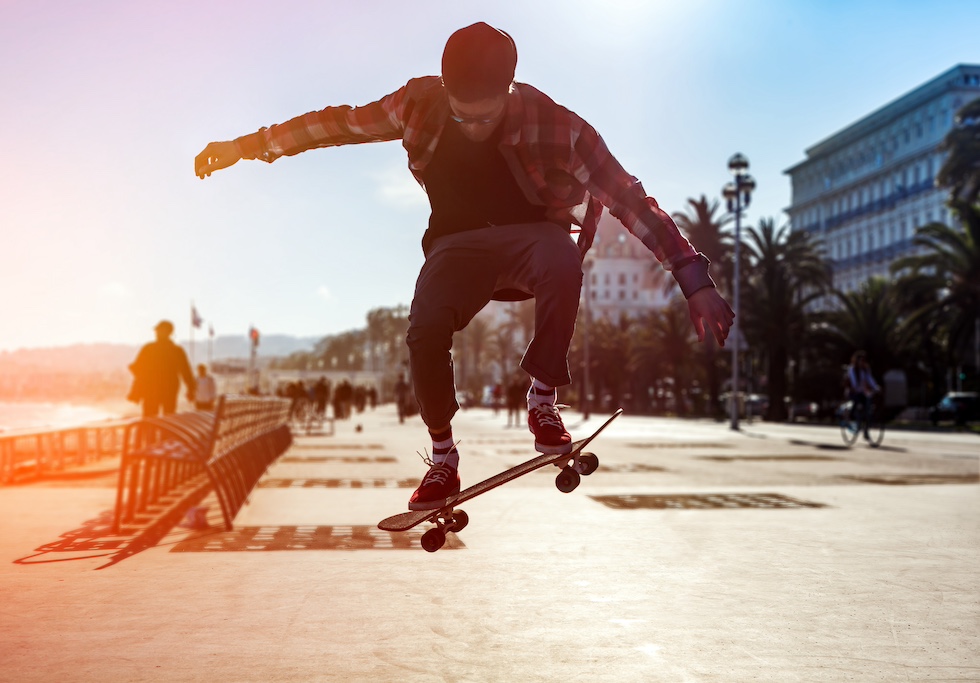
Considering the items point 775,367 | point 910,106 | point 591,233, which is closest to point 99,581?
point 591,233

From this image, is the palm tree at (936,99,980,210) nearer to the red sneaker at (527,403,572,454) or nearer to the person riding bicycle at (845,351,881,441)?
the person riding bicycle at (845,351,881,441)

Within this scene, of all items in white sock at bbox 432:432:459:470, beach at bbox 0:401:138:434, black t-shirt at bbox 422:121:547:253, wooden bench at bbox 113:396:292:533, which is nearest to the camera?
black t-shirt at bbox 422:121:547:253

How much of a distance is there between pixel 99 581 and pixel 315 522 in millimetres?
3512

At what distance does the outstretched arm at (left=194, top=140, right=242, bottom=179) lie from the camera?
4.18 meters

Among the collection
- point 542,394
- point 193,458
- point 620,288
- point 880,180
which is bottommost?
point 193,458

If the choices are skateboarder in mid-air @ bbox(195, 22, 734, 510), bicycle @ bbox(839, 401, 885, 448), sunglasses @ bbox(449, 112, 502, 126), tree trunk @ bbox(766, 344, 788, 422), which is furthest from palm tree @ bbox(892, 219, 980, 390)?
sunglasses @ bbox(449, 112, 502, 126)

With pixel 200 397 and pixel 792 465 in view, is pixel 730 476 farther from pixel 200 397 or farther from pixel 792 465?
pixel 200 397

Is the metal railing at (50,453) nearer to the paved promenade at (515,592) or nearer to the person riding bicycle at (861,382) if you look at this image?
the paved promenade at (515,592)

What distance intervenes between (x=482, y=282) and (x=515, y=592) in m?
3.94

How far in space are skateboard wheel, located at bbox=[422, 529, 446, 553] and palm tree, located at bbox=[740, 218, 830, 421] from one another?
53.4 meters

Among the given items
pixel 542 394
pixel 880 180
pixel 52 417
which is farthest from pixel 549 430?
pixel 880 180

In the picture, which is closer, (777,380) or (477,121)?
(477,121)

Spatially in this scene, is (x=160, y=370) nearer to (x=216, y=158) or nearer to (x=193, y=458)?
(x=193, y=458)

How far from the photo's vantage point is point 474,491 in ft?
12.9
